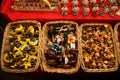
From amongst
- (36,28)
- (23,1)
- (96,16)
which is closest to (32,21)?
(36,28)

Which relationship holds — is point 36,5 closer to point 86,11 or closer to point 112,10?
point 86,11

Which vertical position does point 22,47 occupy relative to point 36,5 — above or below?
below

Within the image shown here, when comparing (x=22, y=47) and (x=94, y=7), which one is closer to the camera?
(x=22, y=47)

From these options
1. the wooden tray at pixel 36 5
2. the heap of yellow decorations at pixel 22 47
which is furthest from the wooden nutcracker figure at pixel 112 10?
the heap of yellow decorations at pixel 22 47

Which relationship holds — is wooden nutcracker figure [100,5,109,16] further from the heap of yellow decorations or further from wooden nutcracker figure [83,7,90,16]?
the heap of yellow decorations

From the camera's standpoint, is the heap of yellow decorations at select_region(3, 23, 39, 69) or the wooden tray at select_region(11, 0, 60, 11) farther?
the wooden tray at select_region(11, 0, 60, 11)

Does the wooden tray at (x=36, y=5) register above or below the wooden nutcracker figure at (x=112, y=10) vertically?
above

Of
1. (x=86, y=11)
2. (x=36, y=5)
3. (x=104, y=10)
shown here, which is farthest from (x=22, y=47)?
(x=104, y=10)

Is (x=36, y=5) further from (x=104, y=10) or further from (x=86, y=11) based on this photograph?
(x=104, y=10)

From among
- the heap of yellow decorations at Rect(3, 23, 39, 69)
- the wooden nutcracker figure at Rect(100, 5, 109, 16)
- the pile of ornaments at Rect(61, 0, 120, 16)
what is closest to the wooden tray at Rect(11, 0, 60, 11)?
the pile of ornaments at Rect(61, 0, 120, 16)

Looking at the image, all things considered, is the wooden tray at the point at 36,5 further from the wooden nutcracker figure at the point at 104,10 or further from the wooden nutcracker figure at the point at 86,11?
the wooden nutcracker figure at the point at 104,10

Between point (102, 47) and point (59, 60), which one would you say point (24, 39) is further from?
point (102, 47)

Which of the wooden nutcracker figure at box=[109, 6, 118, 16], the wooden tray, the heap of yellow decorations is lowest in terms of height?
the heap of yellow decorations

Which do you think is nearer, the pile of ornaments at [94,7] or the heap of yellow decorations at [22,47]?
the heap of yellow decorations at [22,47]
